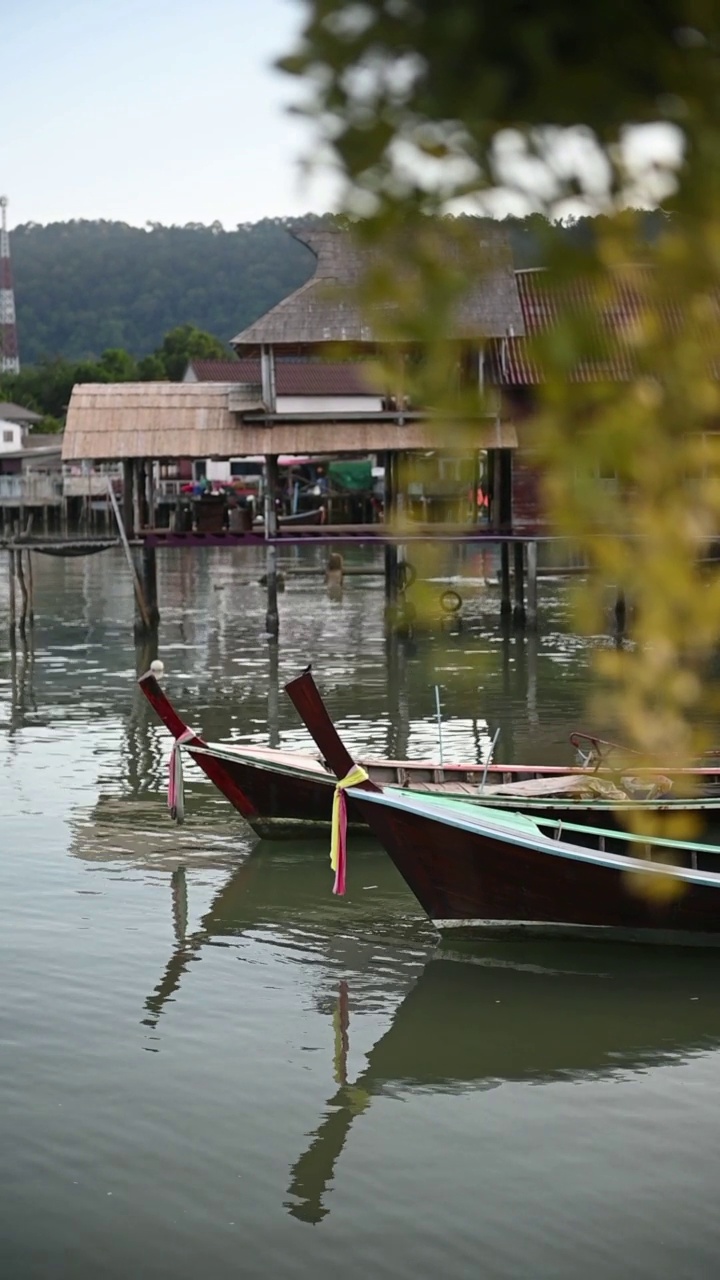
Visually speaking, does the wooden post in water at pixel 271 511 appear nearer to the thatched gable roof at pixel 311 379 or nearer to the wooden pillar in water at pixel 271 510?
the wooden pillar in water at pixel 271 510

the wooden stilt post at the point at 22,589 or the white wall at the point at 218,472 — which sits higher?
the white wall at the point at 218,472

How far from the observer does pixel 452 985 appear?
10.3 metres

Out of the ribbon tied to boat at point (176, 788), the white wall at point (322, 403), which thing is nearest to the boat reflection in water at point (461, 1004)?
the ribbon tied to boat at point (176, 788)

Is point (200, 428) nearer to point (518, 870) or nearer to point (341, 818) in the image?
point (341, 818)

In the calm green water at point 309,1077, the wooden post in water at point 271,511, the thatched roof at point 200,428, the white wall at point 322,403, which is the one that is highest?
the white wall at point 322,403

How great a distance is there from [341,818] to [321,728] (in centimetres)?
65

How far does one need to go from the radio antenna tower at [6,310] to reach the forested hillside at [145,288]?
2946 centimetres

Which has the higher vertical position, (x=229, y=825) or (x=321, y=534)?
(x=321, y=534)

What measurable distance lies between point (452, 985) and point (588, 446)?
27.5ft

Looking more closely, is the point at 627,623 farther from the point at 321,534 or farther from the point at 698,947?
the point at 698,947

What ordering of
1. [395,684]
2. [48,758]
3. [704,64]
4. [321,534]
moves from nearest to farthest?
1. [704,64]
2. [48,758]
3. [395,684]
4. [321,534]

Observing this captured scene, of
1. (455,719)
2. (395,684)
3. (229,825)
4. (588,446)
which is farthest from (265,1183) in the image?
(395,684)

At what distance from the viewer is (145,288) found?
140 m

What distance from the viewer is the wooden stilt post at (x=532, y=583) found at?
29.4 metres
